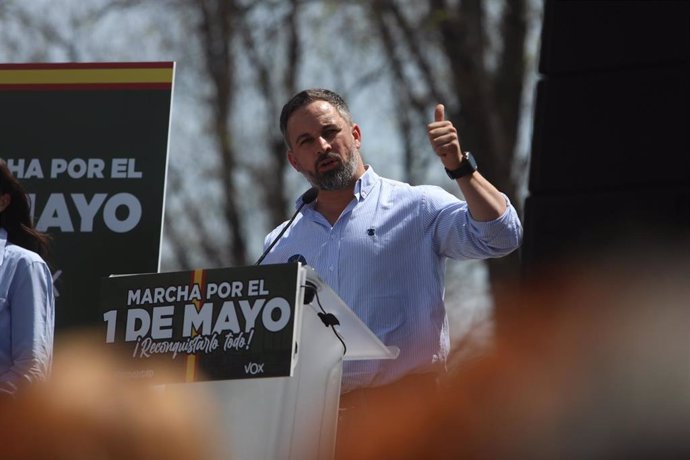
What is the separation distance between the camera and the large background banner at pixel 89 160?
5.72 metres

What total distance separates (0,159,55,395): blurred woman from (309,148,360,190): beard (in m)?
0.95

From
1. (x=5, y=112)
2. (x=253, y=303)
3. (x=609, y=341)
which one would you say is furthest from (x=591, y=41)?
(x=5, y=112)

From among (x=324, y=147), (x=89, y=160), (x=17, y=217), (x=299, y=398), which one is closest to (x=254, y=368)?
(x=299, y=398)

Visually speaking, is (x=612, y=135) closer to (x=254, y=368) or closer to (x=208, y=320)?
(x=254, y=368)

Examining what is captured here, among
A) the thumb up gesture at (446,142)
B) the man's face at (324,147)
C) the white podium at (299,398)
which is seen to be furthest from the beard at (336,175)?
the white podium at (299,398)

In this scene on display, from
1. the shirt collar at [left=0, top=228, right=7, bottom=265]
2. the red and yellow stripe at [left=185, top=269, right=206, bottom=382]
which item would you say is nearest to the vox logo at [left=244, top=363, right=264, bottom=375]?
the red and yellow stripe at [left=185, top=269, right=206, bottom=382]

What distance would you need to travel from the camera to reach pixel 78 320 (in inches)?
222

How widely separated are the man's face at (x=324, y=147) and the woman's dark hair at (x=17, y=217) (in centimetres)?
99

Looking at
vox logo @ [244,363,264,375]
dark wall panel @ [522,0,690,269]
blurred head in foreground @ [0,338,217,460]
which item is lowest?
blurred head in foreground @ [0,338,217,460]

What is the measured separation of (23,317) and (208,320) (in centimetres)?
99

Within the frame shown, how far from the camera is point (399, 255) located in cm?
471

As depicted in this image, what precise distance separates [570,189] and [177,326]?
1236 mm

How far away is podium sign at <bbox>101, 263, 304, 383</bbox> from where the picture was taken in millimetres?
3816

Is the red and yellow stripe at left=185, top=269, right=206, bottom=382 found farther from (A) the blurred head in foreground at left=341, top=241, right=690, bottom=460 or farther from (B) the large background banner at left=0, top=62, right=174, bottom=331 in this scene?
(B) the large background banner at left=0, top=62, right=174, bottom=331
